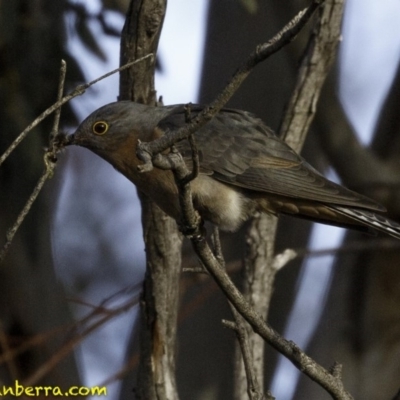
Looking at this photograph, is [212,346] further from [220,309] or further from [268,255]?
[268,255]

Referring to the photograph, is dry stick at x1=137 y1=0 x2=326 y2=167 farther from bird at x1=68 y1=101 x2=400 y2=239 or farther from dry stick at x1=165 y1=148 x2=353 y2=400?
bird at x1=68 y1=101 x2=400 y2=239

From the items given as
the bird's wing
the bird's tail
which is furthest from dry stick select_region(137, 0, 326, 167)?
the bird's tail

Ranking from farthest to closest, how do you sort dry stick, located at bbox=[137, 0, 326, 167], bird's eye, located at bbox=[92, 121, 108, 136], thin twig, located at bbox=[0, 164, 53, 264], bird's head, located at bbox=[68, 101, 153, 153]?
1. bird's eye, located at bbox=[92, 121, 108, 136]
2. bird's head, located at bbox=[68, 101, 153, 153]
3. thin twig, located at bbox=[0, 164, 53, 264]
4. dry stick, located at bbox=[137, 0, 326, 167]

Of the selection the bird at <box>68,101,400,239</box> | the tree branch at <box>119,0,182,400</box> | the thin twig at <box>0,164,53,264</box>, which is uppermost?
the bird at <box>68,101,400,239</box>

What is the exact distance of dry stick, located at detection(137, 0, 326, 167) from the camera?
2.82 metres

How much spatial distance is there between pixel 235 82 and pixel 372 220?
193cm

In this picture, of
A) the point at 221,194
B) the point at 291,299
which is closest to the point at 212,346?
the point at 291,299

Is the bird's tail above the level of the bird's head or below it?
below

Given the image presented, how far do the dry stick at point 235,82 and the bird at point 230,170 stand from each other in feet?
5.15

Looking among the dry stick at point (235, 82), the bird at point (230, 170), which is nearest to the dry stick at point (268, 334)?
the dry stick at point (235, 82)

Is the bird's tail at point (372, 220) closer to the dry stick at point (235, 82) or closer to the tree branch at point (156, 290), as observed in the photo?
the tree branch at point (156, 290)

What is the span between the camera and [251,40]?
7027mm

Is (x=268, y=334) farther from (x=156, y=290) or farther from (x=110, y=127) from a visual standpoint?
(x=110, y=127)

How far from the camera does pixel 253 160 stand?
5.08 m
